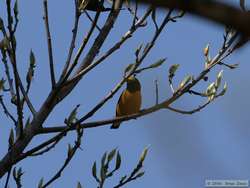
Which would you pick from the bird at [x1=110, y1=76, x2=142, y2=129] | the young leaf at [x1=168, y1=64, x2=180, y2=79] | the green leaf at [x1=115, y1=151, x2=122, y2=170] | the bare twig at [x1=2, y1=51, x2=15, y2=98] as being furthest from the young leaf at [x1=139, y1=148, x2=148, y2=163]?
the bird at [x1=110, y1=76, x2=142, y2=129]

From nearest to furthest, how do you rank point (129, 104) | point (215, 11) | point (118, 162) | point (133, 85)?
point (215, 11) → point (118, 162) → point (129, 104) → point (133, 85)

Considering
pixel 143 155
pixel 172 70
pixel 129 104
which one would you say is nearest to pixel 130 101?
pixel 129 104

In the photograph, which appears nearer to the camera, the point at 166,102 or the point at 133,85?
the point at 166,102

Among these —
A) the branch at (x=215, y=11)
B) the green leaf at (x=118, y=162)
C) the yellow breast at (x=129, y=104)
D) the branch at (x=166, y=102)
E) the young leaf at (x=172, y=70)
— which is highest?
the yellow breast at (x=129, y=104)

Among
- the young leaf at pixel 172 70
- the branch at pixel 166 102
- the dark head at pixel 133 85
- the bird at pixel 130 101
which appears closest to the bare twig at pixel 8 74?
the branch at pixel 166 102

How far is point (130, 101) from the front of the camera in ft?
15.7

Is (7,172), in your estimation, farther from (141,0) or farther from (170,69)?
(141,0)

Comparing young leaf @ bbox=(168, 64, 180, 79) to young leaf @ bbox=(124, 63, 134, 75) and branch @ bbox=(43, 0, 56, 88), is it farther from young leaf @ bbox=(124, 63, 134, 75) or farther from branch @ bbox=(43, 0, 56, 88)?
branch @ bbox=(43, 0, 56, 88)

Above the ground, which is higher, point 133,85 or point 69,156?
point 133,85

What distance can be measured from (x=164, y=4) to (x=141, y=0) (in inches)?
1.2

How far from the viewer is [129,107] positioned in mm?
4715

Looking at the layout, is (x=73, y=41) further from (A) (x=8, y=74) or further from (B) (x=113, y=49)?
(A) (x=8, y=74)

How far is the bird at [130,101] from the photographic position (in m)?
4.70

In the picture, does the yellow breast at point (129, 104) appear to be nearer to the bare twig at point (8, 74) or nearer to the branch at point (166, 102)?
the branch at point (166, 102)
